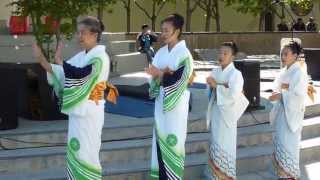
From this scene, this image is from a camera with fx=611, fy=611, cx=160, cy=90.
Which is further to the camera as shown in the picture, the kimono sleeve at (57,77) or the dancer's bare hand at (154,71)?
the dancer's bare hand at (154,71)

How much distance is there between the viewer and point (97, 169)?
5430 mm

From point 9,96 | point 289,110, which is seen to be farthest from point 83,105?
point 289,110

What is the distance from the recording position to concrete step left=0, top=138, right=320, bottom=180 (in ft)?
21.8

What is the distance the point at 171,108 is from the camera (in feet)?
19.1

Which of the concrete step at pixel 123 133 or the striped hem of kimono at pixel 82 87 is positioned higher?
the striped hem of kimono at pixel 82 87

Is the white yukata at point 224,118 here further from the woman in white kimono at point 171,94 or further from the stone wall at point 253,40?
the stone wall at point 253,40

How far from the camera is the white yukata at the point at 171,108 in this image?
5824 millimetres

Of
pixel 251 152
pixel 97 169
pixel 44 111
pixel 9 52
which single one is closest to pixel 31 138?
pixel 44 111

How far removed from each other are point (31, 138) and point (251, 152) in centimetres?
280

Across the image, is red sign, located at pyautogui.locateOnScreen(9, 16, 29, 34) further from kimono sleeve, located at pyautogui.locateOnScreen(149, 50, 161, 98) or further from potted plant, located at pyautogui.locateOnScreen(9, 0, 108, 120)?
kimono sleeve, located at pyautogui.locateOnScreen(149, 50, 161, 98)

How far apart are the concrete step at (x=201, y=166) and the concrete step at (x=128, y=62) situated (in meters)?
6.47

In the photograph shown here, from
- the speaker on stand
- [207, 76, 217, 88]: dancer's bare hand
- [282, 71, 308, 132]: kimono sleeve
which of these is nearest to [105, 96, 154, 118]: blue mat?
the speaker on stand

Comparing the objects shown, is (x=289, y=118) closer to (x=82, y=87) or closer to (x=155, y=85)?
(x=155, y=85)

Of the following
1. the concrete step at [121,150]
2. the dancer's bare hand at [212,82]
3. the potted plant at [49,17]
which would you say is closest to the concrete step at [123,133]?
the concrete step at [121,150]
